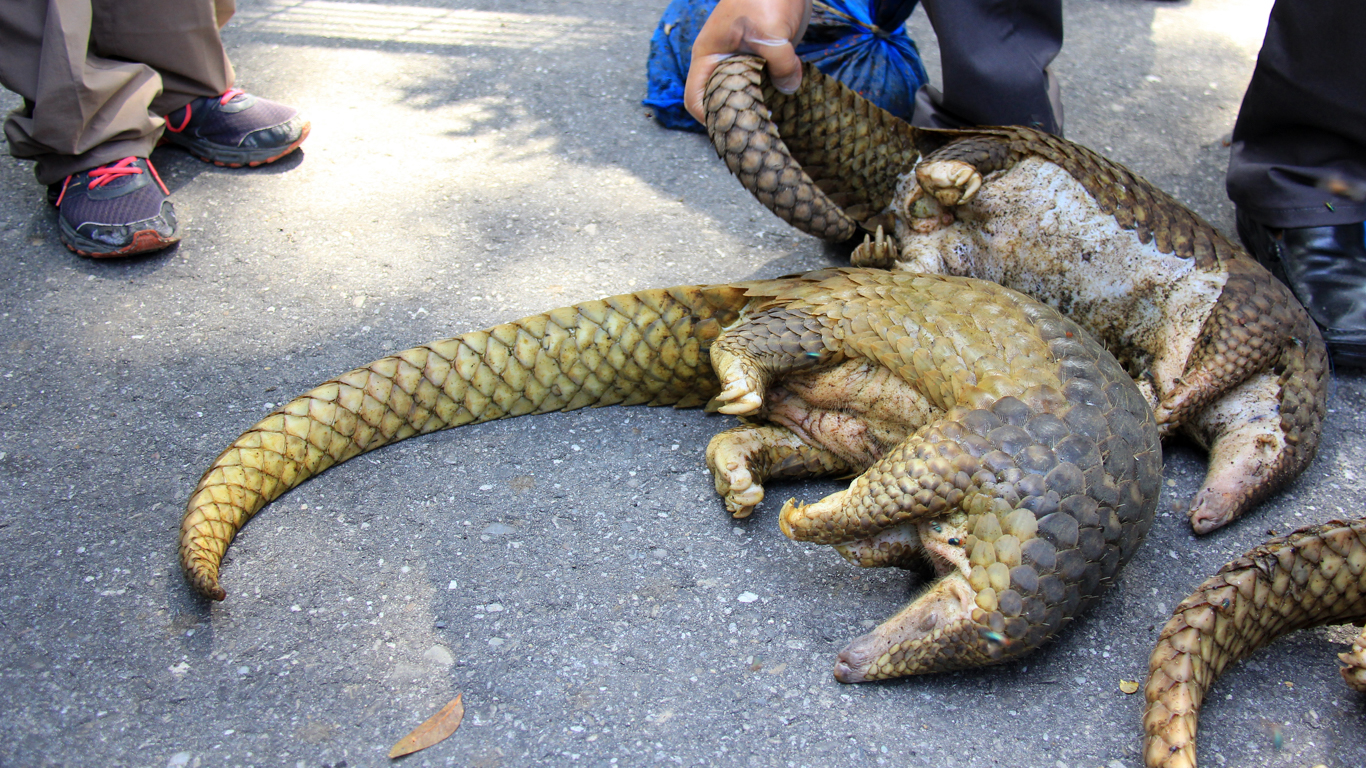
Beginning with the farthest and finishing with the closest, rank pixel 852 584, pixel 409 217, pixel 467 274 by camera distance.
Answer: pixel 409 217, pixel 467 274, pixel 852 584

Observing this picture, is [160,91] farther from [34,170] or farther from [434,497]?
[434,497]

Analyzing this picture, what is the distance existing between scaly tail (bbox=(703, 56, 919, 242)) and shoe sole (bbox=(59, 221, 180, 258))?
197 centimetres

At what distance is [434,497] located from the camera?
2312 mm

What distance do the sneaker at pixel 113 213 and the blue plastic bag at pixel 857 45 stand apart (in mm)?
2106

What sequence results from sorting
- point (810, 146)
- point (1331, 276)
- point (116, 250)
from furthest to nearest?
point (116, 250), point (1331, 276), point (810, 146)

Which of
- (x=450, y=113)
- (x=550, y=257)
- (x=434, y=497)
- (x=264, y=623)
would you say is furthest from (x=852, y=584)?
(x=450, y=113)

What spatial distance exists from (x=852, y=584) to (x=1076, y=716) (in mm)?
538

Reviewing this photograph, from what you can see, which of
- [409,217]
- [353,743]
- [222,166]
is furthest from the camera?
[222,166]

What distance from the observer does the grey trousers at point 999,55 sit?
3145mm

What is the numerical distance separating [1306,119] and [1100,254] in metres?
1.20

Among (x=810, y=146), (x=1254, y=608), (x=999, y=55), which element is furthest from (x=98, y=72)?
(x=1254, y=608)

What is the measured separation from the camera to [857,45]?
12.1 ft

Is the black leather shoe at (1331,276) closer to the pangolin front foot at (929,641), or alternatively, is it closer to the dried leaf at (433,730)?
the pangolin front foot at (929,641)

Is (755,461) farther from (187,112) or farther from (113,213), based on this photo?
(187,112)
